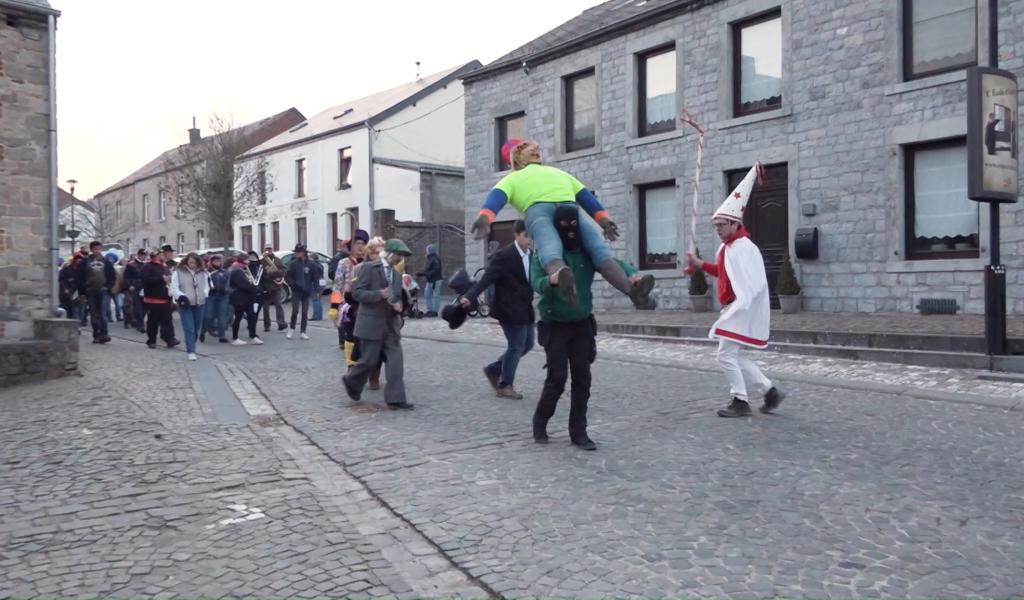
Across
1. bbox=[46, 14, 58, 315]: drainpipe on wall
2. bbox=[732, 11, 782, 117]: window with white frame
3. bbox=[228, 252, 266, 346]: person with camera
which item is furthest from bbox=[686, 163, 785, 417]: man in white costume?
bbox=[732, 11, 782, 117]: window with white frame

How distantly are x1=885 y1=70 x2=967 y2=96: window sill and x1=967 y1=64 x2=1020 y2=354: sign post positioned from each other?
4393 millimetres

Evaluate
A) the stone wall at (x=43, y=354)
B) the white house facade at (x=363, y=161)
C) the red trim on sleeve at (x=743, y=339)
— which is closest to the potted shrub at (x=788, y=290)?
the red trim on sleeve at (x=743, y=339)

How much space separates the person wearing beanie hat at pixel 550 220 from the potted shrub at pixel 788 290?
10.4m

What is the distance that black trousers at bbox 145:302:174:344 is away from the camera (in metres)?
14.6

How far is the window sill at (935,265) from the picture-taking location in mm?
13727

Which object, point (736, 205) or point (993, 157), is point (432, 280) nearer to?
point (993, 157)

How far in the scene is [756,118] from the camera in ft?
54.8

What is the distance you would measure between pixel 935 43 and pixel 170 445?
1333 cm

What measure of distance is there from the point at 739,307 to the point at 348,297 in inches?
145

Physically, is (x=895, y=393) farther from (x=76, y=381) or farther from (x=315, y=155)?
(x=315, y=155)

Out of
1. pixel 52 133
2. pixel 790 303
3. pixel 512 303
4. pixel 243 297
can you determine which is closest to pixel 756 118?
pixel 790 303

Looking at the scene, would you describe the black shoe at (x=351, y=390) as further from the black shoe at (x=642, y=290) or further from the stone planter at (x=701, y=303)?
the stone planter at (x=701, y=303)

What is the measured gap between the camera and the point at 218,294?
50.8ft

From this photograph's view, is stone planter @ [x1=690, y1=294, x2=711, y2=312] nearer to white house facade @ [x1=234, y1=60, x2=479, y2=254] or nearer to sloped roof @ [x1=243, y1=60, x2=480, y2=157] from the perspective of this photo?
white house facade @ [x1=234, y1=60, x2=479, y2=254]
